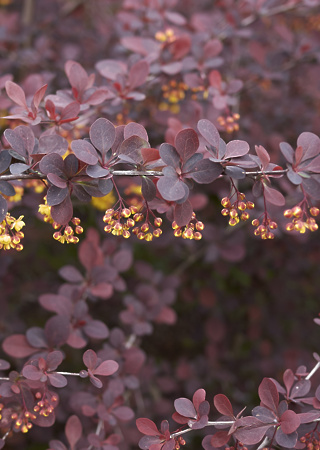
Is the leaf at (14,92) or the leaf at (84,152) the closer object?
the leaf at (84,152)

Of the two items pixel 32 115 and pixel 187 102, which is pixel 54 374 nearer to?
pixel 32 115

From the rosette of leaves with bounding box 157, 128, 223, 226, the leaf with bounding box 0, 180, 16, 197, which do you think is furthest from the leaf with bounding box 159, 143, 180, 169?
the leaf with bounding box 0, 180, 16, 197

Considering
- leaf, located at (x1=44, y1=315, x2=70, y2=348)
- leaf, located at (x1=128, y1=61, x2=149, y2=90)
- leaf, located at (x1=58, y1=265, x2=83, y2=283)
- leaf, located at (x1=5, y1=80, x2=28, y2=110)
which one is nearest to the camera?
leaf, located at (x1=5, y1=80, x2=28, y2=110)

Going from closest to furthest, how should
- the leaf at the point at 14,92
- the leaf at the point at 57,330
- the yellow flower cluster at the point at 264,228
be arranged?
the yellow flower cluster at the point at 264,228 → the leaf at the point at 14,92 → the leaf at the point at 57,330

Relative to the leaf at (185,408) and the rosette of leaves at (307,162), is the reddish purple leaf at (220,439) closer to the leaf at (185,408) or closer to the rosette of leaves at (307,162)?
the leaf at (185,408)

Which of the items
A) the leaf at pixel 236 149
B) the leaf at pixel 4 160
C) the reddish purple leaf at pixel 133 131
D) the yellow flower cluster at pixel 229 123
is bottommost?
the yellow flower cluster at pixel 229 123

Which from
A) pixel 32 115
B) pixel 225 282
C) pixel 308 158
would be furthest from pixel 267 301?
pixel 32 115

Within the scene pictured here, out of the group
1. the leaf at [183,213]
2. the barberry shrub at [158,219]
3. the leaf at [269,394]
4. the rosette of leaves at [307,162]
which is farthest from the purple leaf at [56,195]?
the leaf at [269,394]

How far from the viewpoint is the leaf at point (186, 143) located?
0.97 m

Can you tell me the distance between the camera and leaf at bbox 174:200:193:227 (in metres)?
0.99

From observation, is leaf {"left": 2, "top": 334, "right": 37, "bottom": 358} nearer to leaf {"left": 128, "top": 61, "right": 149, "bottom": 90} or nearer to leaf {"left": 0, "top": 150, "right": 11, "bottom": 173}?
leaf {"left": 0, "top": 150, "right": 11, "bottom": 173}

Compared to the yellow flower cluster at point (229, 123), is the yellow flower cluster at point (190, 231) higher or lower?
higher

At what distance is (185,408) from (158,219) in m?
0.43

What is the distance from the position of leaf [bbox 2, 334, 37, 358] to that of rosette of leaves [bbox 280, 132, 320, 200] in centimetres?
84
